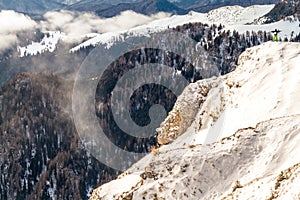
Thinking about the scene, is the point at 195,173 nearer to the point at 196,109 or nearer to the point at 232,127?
the point at 232,127

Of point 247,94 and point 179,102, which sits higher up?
point 247,94

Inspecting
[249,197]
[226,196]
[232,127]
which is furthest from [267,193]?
[232,127]

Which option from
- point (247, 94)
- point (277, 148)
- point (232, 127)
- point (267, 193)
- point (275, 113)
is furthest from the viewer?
point (247, 94)

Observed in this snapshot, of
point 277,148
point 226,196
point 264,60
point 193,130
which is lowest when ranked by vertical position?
point 193,130

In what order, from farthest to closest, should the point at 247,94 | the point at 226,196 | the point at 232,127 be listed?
the point at 247,94 → the point at 232,127 → the point at 226,196

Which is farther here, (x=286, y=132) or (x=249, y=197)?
(x=286, y=132)

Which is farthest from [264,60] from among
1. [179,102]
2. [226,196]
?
[226,196]
